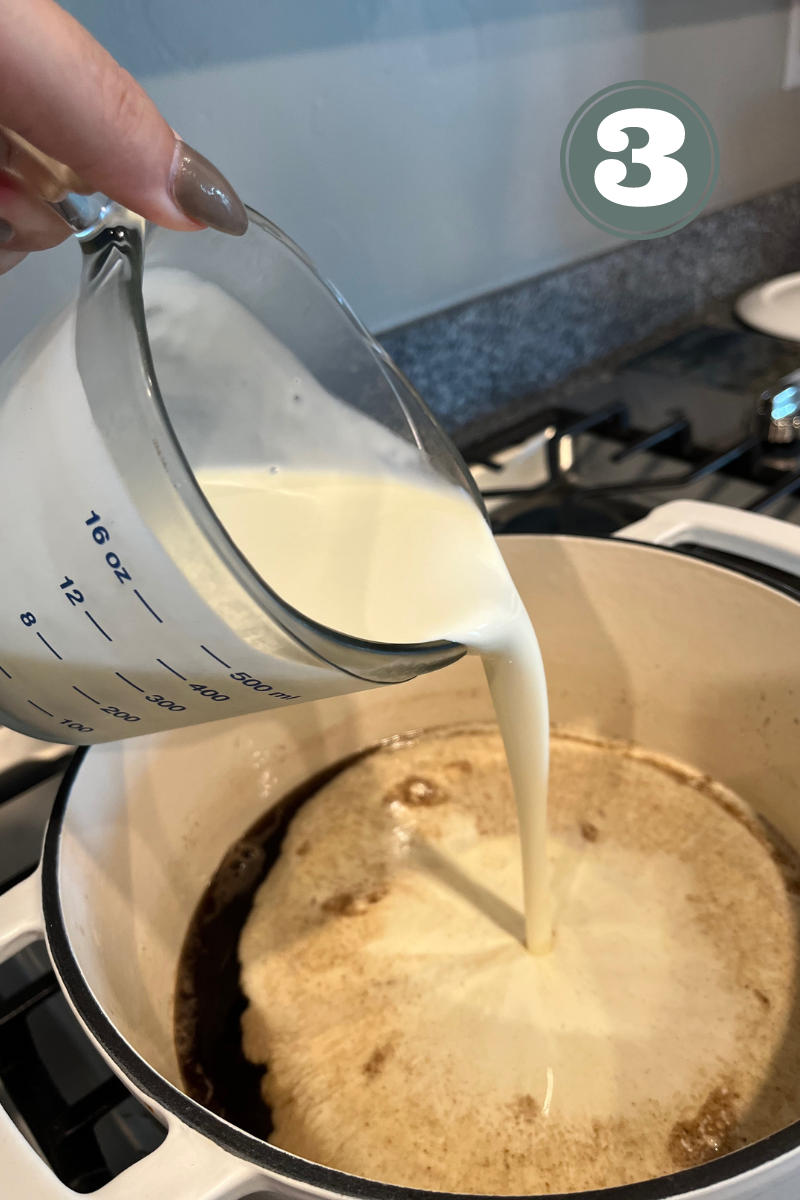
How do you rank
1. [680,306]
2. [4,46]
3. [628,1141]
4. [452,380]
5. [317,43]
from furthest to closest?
[680,306] < [452,380] < [317,43] < [628,1141] < [4,46]

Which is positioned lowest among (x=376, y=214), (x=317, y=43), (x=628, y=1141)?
(x=628, y=1141)

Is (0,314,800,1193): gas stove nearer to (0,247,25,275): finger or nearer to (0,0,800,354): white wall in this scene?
(0,0,800,354): white wall

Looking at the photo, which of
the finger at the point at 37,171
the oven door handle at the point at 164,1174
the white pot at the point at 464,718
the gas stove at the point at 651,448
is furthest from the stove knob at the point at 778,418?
the oven door handle at the point at 164,1174

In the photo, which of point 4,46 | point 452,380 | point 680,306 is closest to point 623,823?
point 452,380

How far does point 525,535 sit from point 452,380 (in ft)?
1.12

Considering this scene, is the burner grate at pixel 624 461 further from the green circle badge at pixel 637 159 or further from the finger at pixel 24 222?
the finger at pixel 24 222

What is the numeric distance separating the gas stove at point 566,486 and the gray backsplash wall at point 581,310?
53 millimetres

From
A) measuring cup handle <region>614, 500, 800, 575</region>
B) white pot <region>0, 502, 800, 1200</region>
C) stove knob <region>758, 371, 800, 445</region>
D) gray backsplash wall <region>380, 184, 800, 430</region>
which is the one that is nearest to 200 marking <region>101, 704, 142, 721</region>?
white pot <region>0, 502, 800, 1200</region>

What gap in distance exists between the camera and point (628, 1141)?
0.52m

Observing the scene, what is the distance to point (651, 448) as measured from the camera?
98 cm

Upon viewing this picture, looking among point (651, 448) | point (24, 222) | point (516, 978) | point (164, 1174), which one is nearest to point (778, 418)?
point (651, 448)

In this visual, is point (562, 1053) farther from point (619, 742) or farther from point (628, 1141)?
point (619, 742)

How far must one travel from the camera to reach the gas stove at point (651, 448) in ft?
2.86

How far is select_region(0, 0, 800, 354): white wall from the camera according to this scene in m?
0.71
